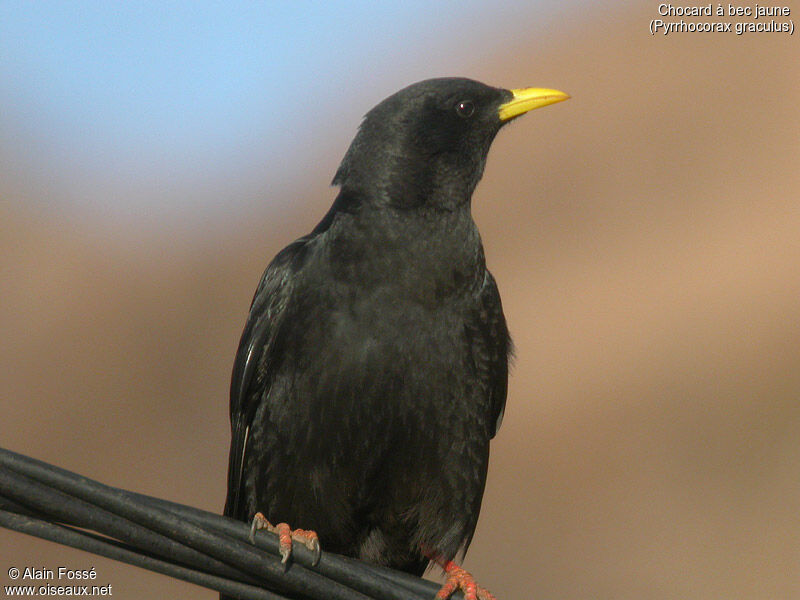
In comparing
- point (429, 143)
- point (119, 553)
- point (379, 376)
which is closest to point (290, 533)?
point (379, 376)

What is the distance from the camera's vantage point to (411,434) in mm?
4969

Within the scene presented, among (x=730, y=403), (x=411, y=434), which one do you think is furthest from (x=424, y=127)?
(x=730, y=403)

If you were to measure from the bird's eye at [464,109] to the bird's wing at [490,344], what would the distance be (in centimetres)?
89

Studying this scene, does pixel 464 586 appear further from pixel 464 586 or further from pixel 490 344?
pixel 490 344

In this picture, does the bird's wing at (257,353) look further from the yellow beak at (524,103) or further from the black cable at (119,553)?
the black cable at (119,553)

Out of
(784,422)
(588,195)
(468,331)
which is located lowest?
(784,422)

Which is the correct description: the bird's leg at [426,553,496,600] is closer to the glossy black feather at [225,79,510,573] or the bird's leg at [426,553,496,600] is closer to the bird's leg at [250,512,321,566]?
the glossy black feather at [225,79,510,573]

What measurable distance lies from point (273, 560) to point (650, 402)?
16.2 metres

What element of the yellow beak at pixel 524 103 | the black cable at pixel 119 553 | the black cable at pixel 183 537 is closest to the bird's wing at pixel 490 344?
the yellow beak at pixel 524 103

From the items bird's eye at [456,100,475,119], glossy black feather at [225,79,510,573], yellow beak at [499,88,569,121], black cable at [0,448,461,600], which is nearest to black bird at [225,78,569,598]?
glossy black feather at [225,79,510,573]

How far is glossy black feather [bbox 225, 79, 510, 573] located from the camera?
4.93m

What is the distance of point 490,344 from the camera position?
5.30m

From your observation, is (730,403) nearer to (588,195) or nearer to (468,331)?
(588,195)

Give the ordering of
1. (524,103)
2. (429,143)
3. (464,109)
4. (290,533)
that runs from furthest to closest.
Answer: (524,103) → (464,109) → (429,143) → (290,533)
